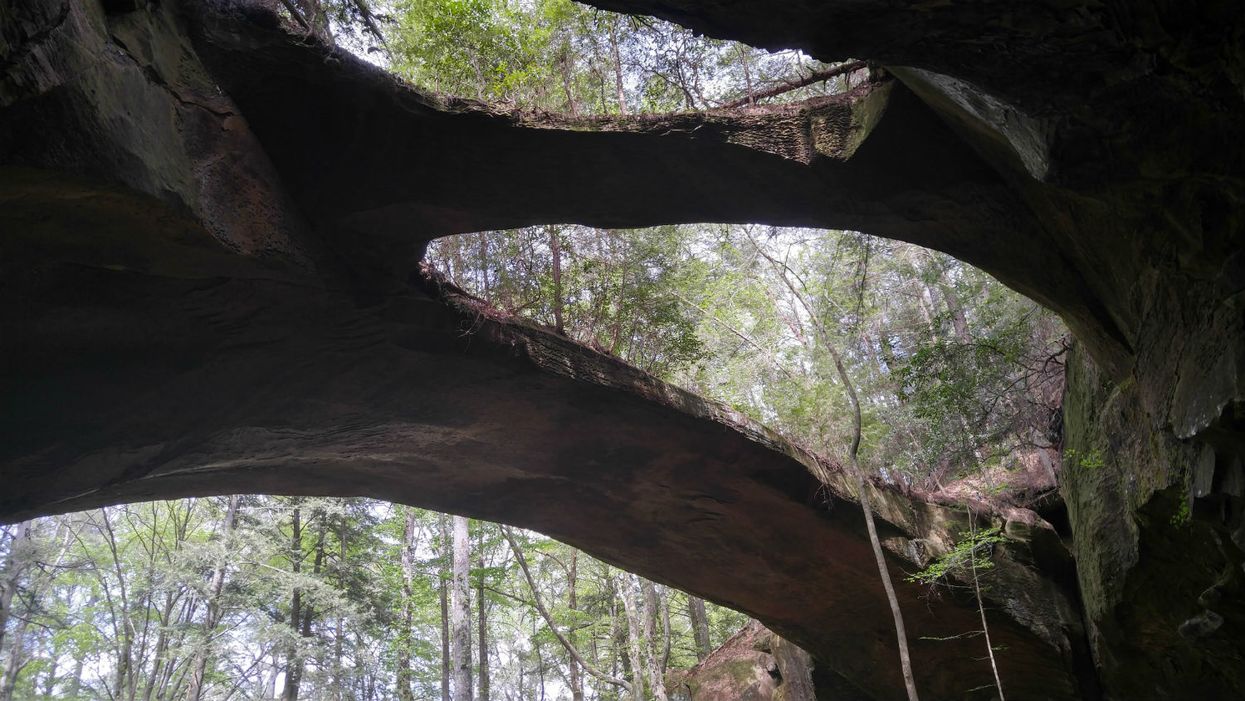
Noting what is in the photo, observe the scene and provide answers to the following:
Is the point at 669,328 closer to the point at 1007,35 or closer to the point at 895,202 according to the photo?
the point at 895,202

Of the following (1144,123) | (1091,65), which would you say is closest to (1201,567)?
(1144,123)

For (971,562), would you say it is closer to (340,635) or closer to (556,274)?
(556,274)

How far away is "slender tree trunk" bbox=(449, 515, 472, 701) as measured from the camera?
1028cm

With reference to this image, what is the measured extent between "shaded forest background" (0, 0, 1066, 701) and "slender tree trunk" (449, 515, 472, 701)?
0.04 metres

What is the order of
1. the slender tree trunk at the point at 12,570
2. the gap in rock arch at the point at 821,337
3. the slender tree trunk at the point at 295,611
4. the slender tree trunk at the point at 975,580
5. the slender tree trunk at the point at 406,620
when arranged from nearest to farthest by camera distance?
1. the slender tree trunk at the point at 975,580
2. the gap in rock arch at the point at 821,337
3. the slender tree trunk at the point at 12,570
4. the slender tree trunk at the point at 295,611
5. the slender tree trunk at the point at 406,620

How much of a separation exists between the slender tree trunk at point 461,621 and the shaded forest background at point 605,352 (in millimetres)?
43

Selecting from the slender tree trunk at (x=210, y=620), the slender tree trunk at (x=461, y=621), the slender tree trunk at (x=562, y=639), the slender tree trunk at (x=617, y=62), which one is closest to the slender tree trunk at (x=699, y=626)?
the slender tree trunk at (x=461, y=621)

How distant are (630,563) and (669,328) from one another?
10.0ft

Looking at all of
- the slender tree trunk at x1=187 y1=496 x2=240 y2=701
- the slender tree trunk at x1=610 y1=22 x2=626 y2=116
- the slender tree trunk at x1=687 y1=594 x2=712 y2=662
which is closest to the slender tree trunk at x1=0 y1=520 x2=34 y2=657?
the slender tree trunk at x1=187 y1=496 x2=240 y2=701

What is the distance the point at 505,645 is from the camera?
26.5m

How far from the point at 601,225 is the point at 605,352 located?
1613 millimetres

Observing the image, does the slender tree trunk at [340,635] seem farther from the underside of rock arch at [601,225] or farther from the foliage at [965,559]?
the foliage at [965,559]

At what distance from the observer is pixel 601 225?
585cm

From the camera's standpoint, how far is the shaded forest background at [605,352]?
749cm
